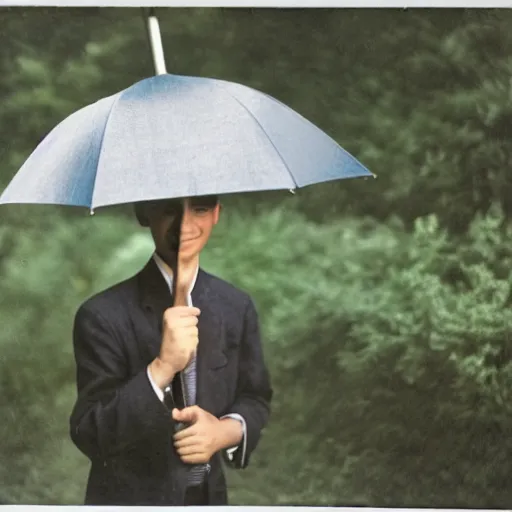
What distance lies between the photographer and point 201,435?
341cm

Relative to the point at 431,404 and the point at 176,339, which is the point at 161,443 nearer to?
the point at 176,339

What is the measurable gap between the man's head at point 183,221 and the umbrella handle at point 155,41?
0.58 metres

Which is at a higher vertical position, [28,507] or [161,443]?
[161,443]

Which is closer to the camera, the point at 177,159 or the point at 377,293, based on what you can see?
the point at 177,159

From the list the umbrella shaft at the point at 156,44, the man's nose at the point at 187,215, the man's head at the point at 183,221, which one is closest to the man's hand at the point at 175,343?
the man's head at the point at 183,221

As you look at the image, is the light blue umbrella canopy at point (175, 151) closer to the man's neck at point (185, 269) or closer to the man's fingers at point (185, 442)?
the man's neck at point (185, 269)

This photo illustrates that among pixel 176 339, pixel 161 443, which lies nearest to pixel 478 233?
pixel 176 339

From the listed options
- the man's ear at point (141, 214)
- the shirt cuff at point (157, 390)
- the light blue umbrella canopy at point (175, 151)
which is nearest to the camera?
the light blue umbrella canopy at point (175, 151)

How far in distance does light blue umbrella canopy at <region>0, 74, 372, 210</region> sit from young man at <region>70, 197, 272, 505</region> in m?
0.29

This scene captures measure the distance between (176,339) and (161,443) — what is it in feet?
1.47

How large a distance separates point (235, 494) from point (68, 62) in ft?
6.78

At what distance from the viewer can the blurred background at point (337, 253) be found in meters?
3.51

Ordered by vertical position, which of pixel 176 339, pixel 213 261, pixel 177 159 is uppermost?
pixel 177 159

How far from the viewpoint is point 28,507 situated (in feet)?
11.5
